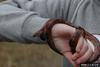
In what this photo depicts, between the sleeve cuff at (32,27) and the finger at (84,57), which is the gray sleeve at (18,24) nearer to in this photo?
the sleeve cuff at (32,27)

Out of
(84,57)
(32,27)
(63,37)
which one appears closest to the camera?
(84,57)

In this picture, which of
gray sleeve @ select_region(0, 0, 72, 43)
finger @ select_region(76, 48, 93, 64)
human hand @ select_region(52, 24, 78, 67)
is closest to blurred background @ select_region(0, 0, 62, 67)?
gray sleeve @ select_region(0, 0, 72, 43)

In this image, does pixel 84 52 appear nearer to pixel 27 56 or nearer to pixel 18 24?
pixel 18 24

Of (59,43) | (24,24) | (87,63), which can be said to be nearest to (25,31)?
(24,24)

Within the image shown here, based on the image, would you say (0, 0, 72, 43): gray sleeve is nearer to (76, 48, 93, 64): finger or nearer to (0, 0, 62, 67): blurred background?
(76, 48, 93, 64): finger

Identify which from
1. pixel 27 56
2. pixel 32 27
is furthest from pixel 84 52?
pixel 27 56

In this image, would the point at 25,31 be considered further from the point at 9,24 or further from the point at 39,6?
the point at 39,6

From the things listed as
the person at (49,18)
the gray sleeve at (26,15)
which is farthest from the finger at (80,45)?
the gray sleeve at (26,15)
